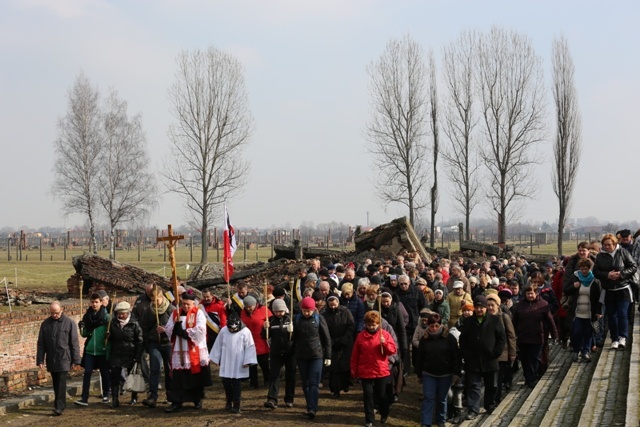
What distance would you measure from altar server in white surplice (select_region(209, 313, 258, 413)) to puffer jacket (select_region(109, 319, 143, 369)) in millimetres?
1323

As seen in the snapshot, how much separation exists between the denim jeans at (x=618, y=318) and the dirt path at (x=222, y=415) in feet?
10.9

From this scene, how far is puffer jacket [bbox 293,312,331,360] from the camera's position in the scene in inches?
467

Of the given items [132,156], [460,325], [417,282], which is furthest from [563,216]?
[460,325]

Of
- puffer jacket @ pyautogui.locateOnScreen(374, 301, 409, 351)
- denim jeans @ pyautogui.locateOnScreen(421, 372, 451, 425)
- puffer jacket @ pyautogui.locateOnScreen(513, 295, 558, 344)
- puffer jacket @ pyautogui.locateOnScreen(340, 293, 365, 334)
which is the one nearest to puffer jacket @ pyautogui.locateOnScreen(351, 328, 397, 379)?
denim jeans @ pyautogui.locateOnScreen(421, 372, 451, 425)

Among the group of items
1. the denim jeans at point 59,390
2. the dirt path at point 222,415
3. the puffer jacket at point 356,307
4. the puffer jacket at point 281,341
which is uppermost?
the puffer jacket at point 356,307

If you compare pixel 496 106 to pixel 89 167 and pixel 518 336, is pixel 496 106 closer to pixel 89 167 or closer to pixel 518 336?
pixel 89 167

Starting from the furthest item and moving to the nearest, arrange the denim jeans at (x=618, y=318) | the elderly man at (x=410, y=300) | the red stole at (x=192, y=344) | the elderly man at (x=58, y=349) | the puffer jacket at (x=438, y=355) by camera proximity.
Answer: the elderly man at (x=410, y=300), the denim jeans at (x=618, y=318), the elderly man at (x=58, y=349), the red stole at (x=192, y=344), the puffer jacket at (x=438, y=355)

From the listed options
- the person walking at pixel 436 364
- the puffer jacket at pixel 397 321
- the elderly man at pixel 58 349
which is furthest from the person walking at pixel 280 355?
the elderly man at pixel 58 349

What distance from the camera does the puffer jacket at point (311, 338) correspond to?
38.9ft

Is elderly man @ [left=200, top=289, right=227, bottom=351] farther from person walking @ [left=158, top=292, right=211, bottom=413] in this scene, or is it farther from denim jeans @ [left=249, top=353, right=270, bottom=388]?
person walking @ [left=158, top=292, right=211, bottom=413]

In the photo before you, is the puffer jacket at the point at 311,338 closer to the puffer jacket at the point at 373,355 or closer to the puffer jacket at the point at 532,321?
the puffer jacket at the point at 373,355

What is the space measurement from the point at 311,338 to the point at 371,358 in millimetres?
1156

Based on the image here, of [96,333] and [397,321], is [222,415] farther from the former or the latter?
[397,321]

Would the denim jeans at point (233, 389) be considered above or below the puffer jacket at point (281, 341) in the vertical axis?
below
